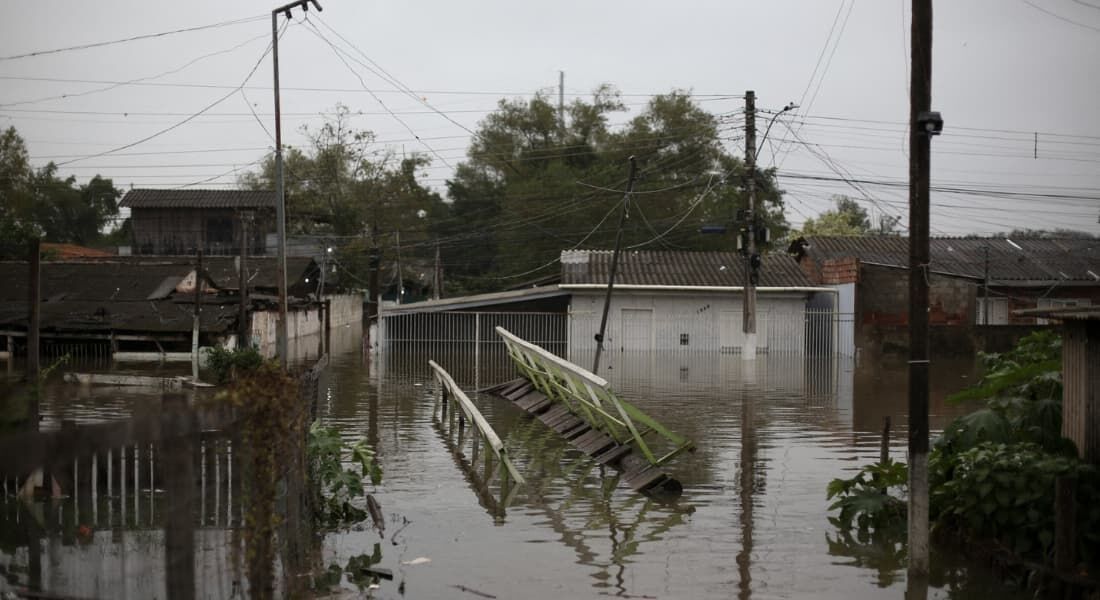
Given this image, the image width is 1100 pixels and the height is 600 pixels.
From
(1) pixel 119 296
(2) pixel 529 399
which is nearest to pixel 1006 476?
(2) pixel 529 399

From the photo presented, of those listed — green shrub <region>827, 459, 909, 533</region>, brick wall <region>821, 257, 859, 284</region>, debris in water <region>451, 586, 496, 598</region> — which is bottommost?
debris in water <region>451, 586, 496, 598</region>

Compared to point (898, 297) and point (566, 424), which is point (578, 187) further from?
point (566, 424)

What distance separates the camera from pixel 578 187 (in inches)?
2287

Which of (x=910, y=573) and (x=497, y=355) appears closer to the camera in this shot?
(x=910, y=573)

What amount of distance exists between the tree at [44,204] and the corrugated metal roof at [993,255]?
33548 mm

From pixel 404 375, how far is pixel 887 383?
12.9 metres

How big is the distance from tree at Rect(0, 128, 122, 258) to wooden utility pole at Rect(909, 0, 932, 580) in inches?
1473

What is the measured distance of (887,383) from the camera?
27359 mm

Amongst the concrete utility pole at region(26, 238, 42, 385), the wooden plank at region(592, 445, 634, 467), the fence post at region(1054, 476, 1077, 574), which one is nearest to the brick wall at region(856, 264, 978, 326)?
the wooden plank at region(592, 445, 634, 467)

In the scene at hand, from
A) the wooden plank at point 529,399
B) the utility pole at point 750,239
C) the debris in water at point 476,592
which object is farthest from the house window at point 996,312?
the debris in water at point 476,592

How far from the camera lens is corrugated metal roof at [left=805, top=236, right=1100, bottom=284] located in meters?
43.2

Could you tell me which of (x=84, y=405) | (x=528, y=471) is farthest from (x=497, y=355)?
(x=528, y=471)

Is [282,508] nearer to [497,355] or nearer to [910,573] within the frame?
[910,573]

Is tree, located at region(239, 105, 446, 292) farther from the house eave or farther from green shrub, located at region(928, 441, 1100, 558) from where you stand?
green shrub, located at region(928, 441, 1100, 558)
